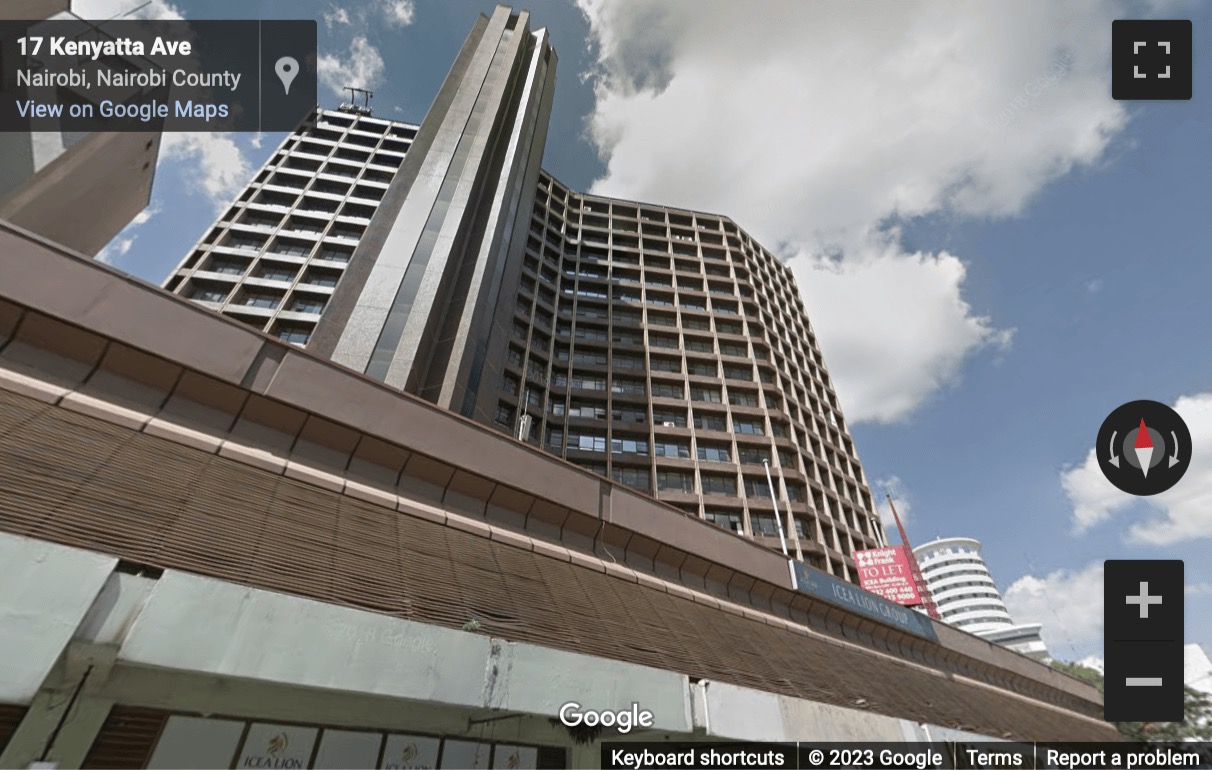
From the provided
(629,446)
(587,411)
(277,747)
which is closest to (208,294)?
(587,411)

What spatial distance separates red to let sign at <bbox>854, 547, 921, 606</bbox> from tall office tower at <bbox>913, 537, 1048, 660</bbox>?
122 meters

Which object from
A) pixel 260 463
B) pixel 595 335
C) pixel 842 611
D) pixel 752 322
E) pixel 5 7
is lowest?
pixel 260 463

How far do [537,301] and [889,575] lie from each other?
1207 inches

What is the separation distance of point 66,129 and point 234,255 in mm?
24357

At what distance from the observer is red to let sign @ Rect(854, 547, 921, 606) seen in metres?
18.7

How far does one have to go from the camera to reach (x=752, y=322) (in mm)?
44750

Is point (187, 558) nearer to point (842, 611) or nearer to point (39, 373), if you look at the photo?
point (39, 373)

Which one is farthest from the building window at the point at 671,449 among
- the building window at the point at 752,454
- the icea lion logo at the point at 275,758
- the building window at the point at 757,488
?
the icea lion logo at the point at 275,758

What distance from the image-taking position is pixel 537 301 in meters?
41.5

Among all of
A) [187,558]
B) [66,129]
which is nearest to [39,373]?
[187,558]

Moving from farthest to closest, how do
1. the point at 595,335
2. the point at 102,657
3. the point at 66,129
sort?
the point at 595,335 < the point at 66,129 < the point at 102,657

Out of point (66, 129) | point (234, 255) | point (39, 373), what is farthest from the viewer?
point (234, 255)

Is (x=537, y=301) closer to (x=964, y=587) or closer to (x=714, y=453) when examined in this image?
(x=714, y=453)

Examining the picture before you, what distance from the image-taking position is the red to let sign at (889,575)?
1866 cm
